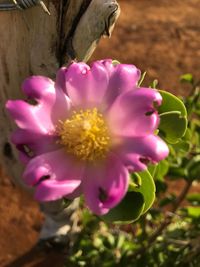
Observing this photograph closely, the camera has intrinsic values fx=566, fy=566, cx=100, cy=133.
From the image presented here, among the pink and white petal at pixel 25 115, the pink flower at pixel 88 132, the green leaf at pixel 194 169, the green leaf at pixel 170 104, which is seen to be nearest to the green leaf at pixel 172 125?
the green leaf at pixel 170 104

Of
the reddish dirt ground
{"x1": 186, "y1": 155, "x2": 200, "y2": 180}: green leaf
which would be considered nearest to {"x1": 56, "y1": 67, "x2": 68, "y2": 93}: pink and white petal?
{"x1": 186, "y1": 155, "x2": 200, "y2": 180}: green leaf

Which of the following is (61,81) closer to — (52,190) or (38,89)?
(38,89)

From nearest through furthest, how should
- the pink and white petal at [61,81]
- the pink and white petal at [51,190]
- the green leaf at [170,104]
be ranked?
the pink and white petal at [51,190] < the pink and white petal at [61,81] < the green leaf at [170,104]

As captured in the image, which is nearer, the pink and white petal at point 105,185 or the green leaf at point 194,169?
the pink and white petal at point 105,185

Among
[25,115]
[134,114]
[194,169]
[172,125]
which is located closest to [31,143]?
[25,115]

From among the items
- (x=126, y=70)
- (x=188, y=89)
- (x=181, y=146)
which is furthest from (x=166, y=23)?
(x=126, y=70)

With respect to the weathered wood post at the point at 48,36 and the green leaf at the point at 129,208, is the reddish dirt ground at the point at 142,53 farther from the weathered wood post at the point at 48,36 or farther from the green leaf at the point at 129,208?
the green leaf at the point at 129,208

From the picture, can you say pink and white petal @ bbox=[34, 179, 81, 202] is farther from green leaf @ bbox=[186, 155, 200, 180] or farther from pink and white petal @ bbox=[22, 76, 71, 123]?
green leaf @ bbox=[186, 155, 200, 180]

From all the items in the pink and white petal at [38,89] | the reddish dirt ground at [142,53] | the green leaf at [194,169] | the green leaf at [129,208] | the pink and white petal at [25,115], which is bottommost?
the reddish dirt ground at [142,53]
